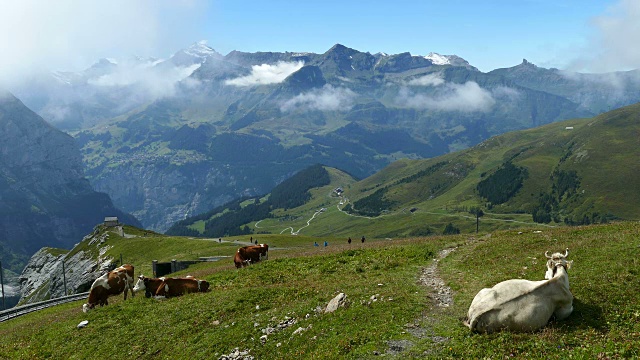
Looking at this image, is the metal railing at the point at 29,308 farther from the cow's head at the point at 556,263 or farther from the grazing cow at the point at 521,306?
the cow's head at the point at 556,263

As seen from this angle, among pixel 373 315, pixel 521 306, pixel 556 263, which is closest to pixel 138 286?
pixel 373 315

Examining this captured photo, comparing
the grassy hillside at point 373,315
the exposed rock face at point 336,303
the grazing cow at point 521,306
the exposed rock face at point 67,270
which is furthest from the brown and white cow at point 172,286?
the exposed rock face at point 67,270

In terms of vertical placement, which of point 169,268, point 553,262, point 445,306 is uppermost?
point 553,262

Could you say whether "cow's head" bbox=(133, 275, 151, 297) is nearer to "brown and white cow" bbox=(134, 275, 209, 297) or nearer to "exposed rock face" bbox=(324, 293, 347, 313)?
"brown and white cow" bbox=(134, 275, 209, 297)

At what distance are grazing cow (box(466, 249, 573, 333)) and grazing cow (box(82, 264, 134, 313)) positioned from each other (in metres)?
28.8

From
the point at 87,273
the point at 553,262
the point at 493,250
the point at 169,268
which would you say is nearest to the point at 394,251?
the point at 493,250

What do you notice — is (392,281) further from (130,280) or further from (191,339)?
(130,280)

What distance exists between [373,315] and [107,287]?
24130 mm

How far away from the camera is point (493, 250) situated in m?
35.6

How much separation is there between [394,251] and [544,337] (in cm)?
2558

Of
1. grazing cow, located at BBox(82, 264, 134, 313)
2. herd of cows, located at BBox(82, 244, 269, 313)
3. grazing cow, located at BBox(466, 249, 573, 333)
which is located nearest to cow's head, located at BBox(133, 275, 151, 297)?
herd of cows, located at BBox(82, 244, 269, 313)

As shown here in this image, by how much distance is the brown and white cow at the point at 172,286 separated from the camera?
109 ft

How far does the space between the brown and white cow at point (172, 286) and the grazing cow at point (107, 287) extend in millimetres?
2716

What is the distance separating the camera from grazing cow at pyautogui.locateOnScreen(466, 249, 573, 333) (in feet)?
56.9
